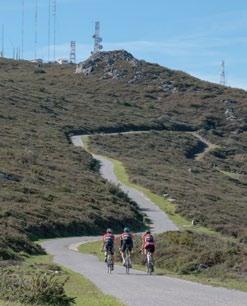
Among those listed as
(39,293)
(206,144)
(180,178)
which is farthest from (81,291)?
(206,144)

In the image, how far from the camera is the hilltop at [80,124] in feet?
137

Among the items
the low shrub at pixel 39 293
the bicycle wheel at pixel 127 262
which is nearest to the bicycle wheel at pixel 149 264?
the bicycle wheel at pixel 127 262

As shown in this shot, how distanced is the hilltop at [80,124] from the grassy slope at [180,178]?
3348 mm

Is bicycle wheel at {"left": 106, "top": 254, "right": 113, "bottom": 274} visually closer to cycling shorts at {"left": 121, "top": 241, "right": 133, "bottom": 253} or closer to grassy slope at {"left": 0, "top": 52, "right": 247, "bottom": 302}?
cycling shorts at {"left": 121, "top": 241, "right": 133, "bottom": 253}

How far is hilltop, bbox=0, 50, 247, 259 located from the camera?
41812 millimetres

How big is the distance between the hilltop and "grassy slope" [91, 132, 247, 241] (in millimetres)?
3348

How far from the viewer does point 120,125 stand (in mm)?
98438

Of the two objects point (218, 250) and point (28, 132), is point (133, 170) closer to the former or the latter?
point (28, 132)

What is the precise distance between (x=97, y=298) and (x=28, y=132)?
58.3m

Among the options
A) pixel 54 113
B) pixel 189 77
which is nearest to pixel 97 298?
pixel 54 113

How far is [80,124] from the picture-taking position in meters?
93.0

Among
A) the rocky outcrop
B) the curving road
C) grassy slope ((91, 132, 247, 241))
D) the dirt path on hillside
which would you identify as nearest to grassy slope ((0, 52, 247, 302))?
the rocky outcrop

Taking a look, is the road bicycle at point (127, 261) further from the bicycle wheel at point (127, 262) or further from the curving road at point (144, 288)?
the curving road at point (144, 288)

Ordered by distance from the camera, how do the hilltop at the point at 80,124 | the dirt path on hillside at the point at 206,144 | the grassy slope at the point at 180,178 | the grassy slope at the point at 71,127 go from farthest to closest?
the dirt path on hillside at the point at 206,144, the grassy slope at the point at 180,178, the hilltop at the point at 80,124, the grassy slope at the point at 71,127
